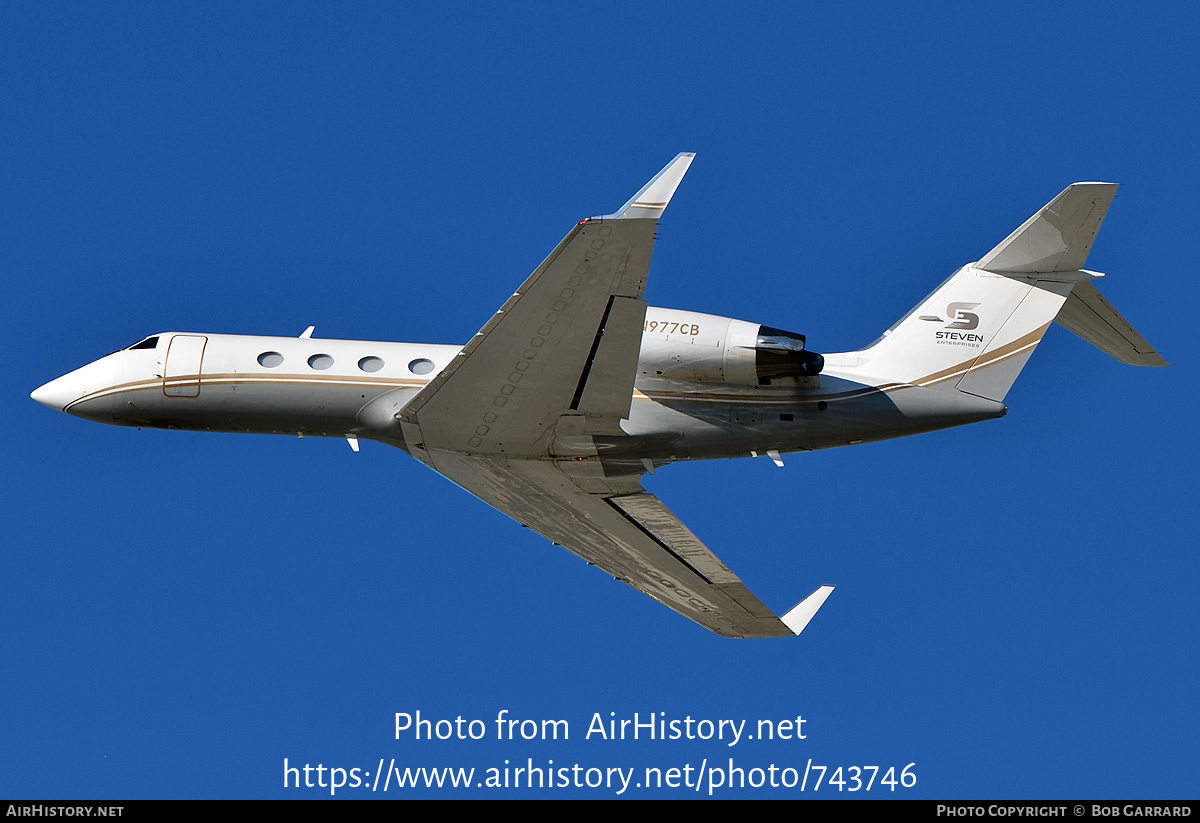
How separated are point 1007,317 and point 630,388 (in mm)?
6921

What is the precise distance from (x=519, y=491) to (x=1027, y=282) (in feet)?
29.6

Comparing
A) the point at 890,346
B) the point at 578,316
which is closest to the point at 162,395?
the point at 578,316

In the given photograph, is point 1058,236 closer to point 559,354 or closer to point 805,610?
point 805,610

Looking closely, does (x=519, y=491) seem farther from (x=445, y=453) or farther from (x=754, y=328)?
(x=754, y=328)

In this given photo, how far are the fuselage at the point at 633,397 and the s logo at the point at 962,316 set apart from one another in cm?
126

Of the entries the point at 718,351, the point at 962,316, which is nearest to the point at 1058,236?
the point at 962,316

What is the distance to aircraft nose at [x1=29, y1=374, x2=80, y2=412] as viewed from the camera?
2647 cm

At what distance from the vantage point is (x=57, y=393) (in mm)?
26562

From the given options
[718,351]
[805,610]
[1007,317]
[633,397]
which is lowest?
[805,610]

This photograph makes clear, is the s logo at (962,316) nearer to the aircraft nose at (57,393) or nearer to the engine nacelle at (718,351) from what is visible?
the engine nacelle at (718,351)

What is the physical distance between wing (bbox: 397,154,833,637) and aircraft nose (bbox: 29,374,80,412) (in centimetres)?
648

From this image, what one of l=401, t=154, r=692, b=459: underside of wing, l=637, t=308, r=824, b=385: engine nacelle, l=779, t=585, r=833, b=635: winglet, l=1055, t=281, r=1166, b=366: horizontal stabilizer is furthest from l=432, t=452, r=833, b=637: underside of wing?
l=1055, t=281, r=1166, b=366: horizontal stabilizer
